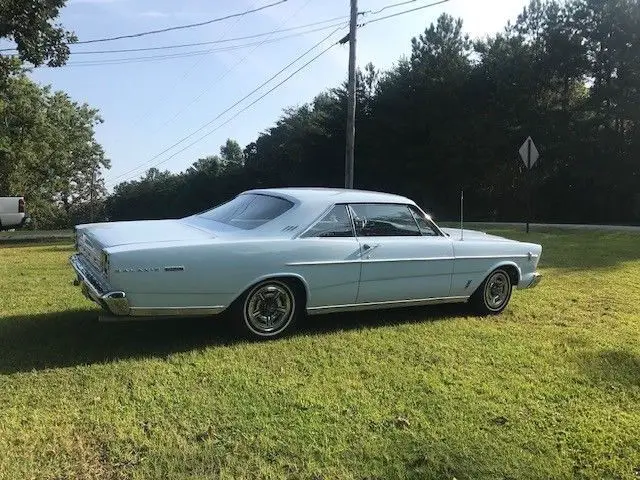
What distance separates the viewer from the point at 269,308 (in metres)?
5.21

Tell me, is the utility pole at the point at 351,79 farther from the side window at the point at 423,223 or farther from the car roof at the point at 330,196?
the car roof at the point at 330,196

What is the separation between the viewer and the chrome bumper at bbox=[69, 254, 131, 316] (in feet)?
14.6

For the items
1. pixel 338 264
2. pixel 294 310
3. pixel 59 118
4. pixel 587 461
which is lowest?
pixel 587 461

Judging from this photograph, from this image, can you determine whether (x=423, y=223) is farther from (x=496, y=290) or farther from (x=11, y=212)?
(x=11, y=212)

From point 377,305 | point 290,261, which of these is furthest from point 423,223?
point 290,261

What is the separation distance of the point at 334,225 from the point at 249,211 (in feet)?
2.71

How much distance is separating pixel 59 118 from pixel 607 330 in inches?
1488

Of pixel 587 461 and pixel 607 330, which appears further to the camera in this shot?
pixel 607 330

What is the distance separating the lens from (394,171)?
3950 cm

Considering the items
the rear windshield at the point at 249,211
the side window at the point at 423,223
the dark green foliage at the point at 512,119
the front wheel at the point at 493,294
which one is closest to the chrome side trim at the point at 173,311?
the rear windshield at the point at 249,211

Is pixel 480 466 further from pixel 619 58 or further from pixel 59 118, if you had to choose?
pixel 59 118

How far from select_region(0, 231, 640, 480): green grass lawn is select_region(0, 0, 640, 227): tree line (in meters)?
23.2

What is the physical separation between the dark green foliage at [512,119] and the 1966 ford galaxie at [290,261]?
2335 centimetres

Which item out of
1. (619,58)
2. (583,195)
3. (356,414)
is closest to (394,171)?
(583,195)
